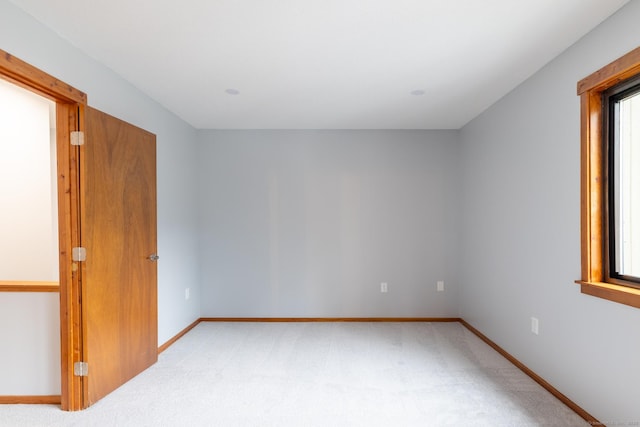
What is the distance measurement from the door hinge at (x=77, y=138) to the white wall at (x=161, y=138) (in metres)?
0.30

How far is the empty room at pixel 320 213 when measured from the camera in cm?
188

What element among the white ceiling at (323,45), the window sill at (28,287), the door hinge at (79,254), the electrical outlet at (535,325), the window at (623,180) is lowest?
the electrical outlet at (535,325)

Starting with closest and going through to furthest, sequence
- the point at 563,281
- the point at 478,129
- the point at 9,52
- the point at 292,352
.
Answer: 1. the point at 9,52
2. the point at 563,281
3. the point at 292,352
4. the point at 478,129

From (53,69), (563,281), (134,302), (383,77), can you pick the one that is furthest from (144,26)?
(563,281)

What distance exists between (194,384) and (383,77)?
9.12 feet

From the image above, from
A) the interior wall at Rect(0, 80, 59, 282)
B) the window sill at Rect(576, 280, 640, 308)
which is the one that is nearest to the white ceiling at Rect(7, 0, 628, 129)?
the interior wall at Rect(0, 80, 59, 282)

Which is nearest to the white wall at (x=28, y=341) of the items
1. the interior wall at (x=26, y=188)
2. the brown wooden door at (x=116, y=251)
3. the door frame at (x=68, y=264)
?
the door frame at (x=68, y=264)

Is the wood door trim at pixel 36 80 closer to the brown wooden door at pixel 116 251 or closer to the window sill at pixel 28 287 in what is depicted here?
the brown wooden door at pixel 116 251

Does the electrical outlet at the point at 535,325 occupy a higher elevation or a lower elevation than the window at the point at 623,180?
lower

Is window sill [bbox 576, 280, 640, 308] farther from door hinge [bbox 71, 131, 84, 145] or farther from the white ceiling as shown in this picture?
door hinge [bbox 71, 131, 84, 145]

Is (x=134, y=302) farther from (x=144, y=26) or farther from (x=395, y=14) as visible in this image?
(x=395, y=14)

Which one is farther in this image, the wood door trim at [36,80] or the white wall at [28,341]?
the white wall at [28,341]

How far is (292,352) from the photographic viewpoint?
3.06 meters

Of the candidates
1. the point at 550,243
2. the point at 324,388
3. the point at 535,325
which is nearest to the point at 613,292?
the point at 550,243
